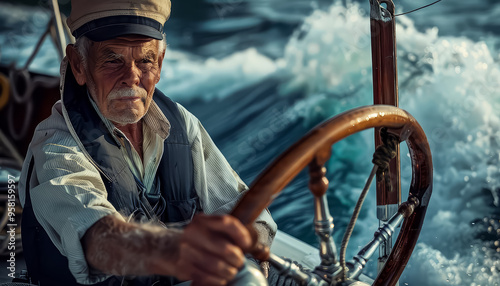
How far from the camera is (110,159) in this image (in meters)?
1.23

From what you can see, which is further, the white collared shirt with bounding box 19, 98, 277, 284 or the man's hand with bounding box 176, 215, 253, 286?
the white collared shirt with bounding box 19, 98, 277, 284

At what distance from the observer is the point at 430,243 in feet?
9.02

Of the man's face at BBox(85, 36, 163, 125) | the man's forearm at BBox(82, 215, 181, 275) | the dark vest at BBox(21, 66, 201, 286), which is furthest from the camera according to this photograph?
the man's face at BBox(85, 36, 163, 125)

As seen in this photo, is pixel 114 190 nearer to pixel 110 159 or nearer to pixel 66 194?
pixel 110 159

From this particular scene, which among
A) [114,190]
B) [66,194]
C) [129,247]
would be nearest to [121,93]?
[114,190]

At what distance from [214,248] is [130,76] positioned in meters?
0.82

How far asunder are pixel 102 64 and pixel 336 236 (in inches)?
68.6

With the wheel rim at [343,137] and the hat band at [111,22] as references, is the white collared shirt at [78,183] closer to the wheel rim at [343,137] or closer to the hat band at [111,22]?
the hat band at [111,22]

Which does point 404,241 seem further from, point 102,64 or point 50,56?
point 50,56

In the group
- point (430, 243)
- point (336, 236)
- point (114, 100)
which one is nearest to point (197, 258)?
point (114, 100)

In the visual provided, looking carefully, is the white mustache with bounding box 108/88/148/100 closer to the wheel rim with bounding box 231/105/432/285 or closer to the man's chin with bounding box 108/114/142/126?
the man's chin with bounding box 108/114/142/126

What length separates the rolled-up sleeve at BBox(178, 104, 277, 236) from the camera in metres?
1.43

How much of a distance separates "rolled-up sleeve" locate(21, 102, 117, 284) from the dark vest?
50 millimetres

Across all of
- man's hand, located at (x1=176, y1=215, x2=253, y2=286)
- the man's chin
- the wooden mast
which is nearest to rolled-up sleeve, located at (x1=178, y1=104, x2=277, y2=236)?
the man's chin
